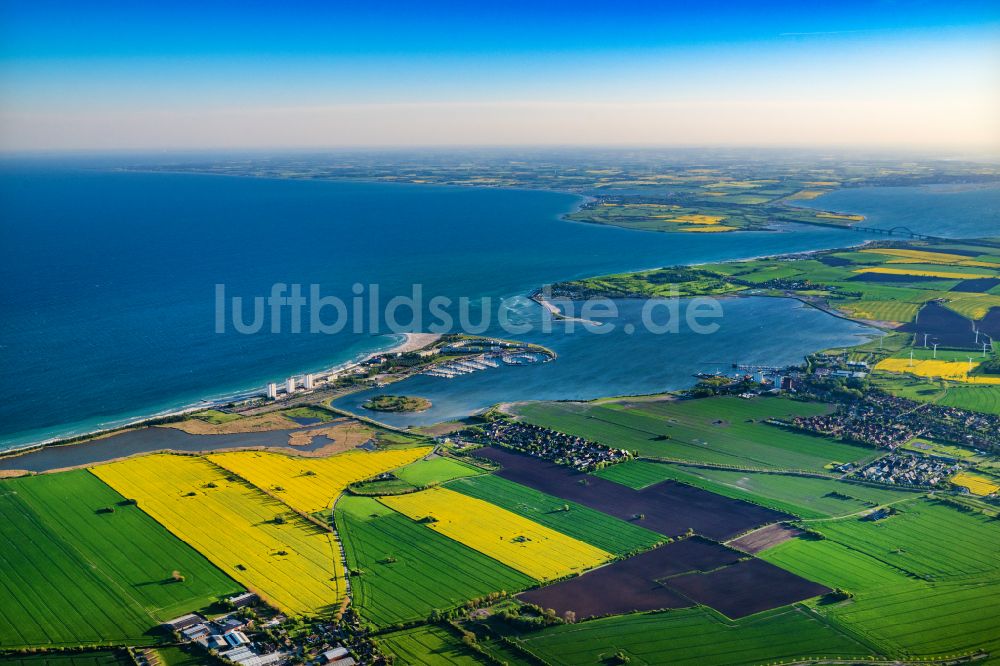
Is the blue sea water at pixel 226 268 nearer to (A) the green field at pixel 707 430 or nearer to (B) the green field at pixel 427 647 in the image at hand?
(A) the green field at pixel 707 430

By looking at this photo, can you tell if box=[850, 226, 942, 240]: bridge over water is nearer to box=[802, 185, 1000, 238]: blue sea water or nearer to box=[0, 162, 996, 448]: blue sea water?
box=[802, 185, 1000, 238]: blue sea water

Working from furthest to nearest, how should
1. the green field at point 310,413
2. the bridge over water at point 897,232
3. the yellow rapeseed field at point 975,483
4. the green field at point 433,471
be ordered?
the bridge over water at point 897,232, the green field at point 310,413, the green field at point 433,471, the yellow rapeseed field at point 975,483

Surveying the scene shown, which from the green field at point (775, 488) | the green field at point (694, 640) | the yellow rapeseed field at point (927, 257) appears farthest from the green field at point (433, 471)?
the yellow rapeseed field at point (927, 257)

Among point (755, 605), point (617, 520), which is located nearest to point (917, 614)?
point (755, 605)

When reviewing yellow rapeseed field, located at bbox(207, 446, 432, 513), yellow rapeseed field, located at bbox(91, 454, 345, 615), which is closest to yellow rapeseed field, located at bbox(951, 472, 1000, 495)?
yellow rapeseed field, located at bbox(207, 446, 432, 513)

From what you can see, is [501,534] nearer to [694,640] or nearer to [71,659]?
[694,640]

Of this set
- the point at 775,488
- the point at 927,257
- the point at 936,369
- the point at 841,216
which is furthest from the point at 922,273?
the point at 775,488
